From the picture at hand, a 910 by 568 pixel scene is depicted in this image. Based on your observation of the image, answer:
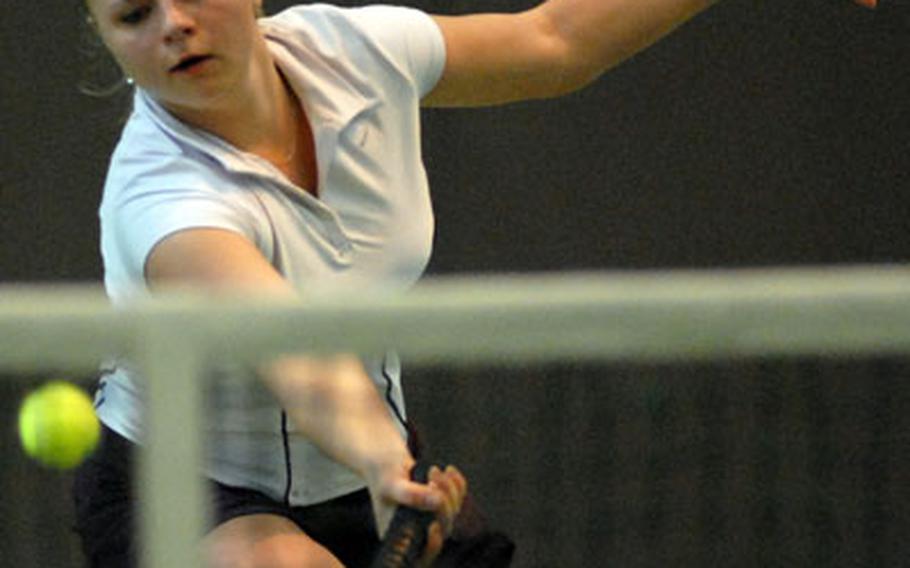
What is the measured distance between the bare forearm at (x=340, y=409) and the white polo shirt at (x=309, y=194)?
0.77 feet

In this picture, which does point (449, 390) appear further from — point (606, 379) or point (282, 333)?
point (282, 333)

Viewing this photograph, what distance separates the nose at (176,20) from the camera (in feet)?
7.72

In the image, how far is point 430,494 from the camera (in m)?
1.86

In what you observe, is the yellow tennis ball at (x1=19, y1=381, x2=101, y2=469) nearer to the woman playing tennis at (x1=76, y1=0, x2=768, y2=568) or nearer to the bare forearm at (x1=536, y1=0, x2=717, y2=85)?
the woman playing tennis at (x1=76, y1=0, x2=768, y2=568)

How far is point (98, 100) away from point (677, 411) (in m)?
2.65

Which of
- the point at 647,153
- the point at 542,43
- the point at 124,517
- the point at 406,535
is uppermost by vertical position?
the point at 542,43

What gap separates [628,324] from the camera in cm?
143

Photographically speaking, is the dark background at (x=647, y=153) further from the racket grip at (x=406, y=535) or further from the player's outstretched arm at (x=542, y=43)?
the racket grip at (x=406, y=535)

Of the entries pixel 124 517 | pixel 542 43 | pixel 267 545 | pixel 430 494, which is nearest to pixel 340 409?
pixel 430 494

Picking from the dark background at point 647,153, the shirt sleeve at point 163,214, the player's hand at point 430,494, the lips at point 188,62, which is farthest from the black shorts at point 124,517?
the dark background at point 647,153

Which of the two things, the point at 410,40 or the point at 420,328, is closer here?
the point at 420,328

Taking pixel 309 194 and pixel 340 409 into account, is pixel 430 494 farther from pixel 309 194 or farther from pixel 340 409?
pixel 309 194

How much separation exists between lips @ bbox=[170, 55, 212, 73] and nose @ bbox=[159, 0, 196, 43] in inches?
0.8

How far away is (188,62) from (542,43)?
423 millimetres
